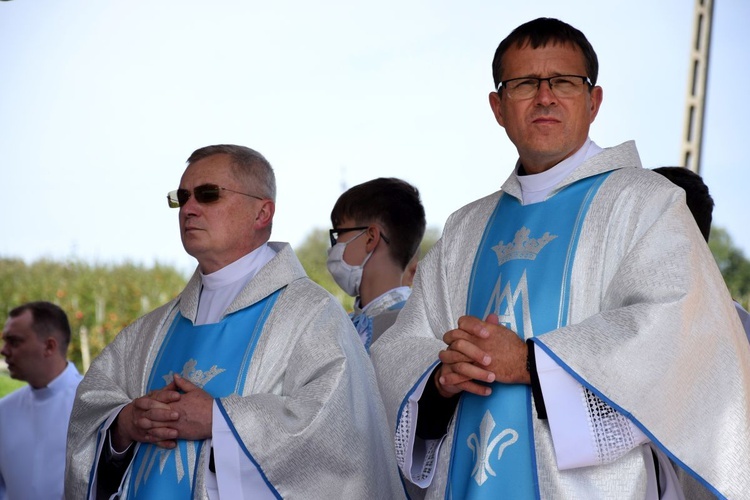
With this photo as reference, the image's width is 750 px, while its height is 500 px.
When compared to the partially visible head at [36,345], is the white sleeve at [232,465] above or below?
below

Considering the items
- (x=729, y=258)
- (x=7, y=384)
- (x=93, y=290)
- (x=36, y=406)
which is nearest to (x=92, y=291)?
(x=93, y=290)

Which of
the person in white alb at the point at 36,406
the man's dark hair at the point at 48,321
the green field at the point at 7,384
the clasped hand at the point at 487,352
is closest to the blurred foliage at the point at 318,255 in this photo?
the green field at the point at 7,384

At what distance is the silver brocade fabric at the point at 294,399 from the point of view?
3.47 metres

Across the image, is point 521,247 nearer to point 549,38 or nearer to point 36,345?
point 549,38

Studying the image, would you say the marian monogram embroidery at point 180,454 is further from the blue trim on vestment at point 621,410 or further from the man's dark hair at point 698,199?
the man's dark hair at point 698,199

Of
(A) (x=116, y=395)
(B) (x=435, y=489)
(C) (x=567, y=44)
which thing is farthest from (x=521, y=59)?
(A) (x=116, y=395)

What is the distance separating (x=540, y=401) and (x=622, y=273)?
0.43 m

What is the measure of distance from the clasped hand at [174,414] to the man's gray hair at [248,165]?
842 mm

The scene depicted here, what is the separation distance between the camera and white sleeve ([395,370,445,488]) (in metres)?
3.07

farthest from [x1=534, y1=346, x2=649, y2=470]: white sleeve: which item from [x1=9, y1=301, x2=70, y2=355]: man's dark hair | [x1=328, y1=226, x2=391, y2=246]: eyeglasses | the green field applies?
the green field

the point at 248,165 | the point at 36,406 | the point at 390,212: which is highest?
the point at 248,165

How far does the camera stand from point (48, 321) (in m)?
6.92

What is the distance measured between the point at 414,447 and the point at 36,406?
4.17 m

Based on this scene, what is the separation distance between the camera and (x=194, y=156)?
160 inches
